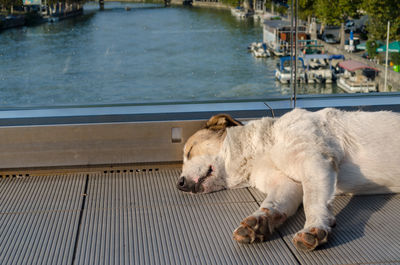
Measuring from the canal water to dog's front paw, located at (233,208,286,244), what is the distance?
57.9 ft

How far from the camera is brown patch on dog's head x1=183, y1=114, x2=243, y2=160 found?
2.61m

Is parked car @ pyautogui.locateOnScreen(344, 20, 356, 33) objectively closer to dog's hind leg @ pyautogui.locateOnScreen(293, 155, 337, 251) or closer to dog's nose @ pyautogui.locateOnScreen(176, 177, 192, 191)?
dog's nose @ pyautogui.locateOnScreen(176, 177, 192, 191)

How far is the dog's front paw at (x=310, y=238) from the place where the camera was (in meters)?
1.86

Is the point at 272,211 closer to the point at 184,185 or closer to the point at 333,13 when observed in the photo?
the point at 184,185

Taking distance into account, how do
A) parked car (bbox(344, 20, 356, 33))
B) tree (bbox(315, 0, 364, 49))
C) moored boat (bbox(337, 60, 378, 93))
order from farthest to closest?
parked car (bbox(344, 20, 356, 33)) → tree (bbox(315, 0, 364, 49)) → moored boat (bbox(337, 60, 378, 93))

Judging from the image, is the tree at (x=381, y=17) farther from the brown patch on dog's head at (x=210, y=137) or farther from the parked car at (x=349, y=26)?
the brown patch on dog's head at (x=210, y=137)

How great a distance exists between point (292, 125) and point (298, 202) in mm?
366

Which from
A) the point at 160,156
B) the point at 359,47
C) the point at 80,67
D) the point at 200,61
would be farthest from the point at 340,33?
the point at 160,156

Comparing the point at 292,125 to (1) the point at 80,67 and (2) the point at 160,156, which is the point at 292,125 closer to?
(2) the point at 160,156

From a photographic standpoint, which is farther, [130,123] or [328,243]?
[130,123]

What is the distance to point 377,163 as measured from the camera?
2.38 m

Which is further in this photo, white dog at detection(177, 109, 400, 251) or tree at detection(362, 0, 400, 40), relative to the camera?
tree at detection(362, 0, 400, 40)

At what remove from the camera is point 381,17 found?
112ft

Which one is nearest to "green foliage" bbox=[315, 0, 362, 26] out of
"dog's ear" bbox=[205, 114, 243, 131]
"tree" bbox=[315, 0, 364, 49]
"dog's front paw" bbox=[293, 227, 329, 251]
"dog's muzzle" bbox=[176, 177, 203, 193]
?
"tree" bbox=[315, 0, 364, 49]
